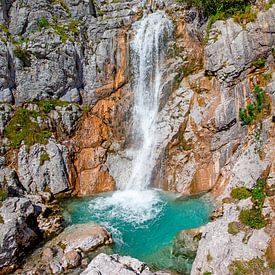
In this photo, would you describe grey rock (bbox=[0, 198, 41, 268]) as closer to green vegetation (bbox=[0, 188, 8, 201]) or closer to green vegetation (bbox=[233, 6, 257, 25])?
green vegetation (bbox=[0, 188, 8, 201])

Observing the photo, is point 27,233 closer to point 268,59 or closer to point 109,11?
point 268,59

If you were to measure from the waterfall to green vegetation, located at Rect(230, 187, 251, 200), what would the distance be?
957 cm

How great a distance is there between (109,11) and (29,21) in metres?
9.64

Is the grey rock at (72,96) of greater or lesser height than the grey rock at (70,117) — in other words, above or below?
above

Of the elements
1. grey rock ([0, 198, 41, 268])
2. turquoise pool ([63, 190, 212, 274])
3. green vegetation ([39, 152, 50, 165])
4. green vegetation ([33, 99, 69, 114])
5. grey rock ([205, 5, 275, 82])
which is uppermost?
grey rock ([205, 5, 275, 82])

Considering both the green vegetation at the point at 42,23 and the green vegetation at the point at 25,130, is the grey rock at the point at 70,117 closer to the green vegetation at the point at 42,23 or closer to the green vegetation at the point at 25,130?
the green vegetation at the point at 25,130

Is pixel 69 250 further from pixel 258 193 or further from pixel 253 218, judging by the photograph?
pixel 258 193

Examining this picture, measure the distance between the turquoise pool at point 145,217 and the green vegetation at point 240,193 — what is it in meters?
2.64

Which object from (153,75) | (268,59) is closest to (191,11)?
(153,75)

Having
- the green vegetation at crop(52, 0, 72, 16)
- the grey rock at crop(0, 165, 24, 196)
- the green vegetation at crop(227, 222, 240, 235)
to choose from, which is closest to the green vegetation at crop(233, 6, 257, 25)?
the green vegetation at crop(52, 0, 72, 16)

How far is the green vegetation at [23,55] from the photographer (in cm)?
3219

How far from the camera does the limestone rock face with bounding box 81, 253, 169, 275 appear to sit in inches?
600

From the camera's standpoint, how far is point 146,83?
32719 millimetres

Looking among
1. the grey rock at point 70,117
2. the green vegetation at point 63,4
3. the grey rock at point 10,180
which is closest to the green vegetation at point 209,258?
the grey rock at point 10,180
